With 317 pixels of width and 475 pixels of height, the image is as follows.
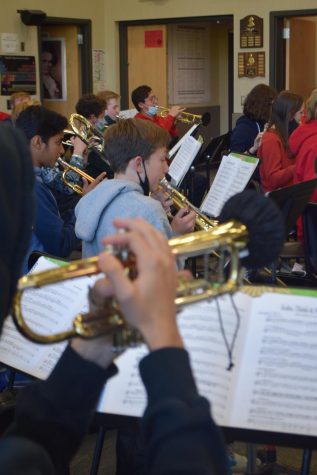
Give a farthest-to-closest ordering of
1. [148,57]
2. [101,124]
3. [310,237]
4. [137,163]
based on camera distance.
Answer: [148,57], [101,124], [310,237], [137,163]

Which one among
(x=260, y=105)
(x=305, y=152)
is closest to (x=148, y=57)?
(x=260, y=105)

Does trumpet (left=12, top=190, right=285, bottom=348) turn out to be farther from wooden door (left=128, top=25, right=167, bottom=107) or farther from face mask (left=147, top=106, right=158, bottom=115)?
wooden door (left=128, top=25, right=167, bottom=107)

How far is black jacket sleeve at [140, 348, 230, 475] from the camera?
874 millimetres

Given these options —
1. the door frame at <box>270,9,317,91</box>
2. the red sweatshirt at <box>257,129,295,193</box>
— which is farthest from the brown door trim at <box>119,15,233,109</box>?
the red sweatshirt at <box>257,129,295,193</box>

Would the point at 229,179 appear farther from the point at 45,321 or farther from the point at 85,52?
the point at 85,52

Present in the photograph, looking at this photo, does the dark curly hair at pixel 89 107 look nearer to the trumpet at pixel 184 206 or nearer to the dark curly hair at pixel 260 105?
the dark curly hair at pixel 260 105

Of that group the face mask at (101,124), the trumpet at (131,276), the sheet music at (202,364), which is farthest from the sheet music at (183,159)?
the trumpet at (131,276)

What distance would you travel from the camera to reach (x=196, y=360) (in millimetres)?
1688

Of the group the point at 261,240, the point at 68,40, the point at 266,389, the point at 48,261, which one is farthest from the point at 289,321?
the point at 68,40

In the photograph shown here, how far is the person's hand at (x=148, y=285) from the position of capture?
0.87 m

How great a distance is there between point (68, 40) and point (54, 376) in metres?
9.09

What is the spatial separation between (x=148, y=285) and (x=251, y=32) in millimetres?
8771

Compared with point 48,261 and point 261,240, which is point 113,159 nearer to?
point 48,261

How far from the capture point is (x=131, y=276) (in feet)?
3.00
